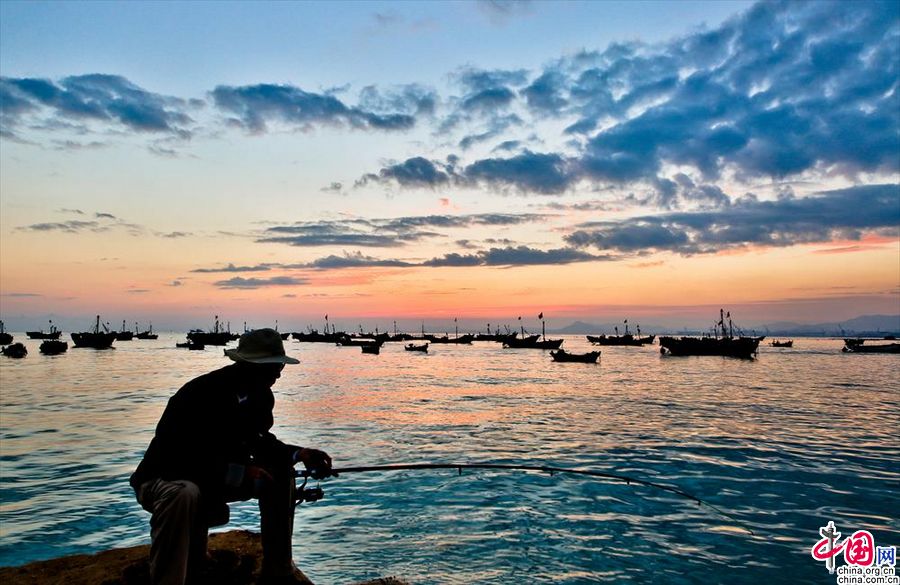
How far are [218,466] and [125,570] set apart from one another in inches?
64.1

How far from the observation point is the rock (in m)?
4.41

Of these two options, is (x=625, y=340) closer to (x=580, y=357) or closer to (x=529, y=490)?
(x=580, y=357)

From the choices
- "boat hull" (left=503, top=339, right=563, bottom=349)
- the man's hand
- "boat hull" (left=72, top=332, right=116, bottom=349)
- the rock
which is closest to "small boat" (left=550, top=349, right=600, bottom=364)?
"boat hull" (left=503, top=339, right=563, bottom=349)

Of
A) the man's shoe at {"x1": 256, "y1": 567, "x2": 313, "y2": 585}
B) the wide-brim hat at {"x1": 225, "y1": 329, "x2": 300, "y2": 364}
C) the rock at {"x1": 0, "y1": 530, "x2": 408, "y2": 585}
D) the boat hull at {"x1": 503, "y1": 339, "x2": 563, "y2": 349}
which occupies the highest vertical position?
the wide-brim hat at {"x1": 225, "y1": 329, "x2": 300, "y2": 364}

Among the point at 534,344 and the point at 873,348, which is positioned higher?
the point at 534,344

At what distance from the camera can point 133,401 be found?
29078 mm

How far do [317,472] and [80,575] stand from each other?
85.5 inches

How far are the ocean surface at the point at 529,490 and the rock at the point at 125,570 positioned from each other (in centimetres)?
277

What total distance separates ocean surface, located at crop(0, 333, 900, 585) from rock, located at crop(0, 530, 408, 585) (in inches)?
109

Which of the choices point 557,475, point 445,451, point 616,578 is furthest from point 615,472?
point 616,578

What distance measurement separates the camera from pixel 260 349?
4227mm

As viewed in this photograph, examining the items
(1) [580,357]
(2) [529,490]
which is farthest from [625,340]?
(2) [529,490]

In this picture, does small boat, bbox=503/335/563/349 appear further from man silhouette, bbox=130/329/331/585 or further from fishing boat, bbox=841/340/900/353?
man silhouette, bbox=130/329/331/585

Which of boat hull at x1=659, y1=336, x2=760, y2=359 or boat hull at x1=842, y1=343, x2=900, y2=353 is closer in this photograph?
boat hull at x1=659, y1=336, x2=760, y2=359
